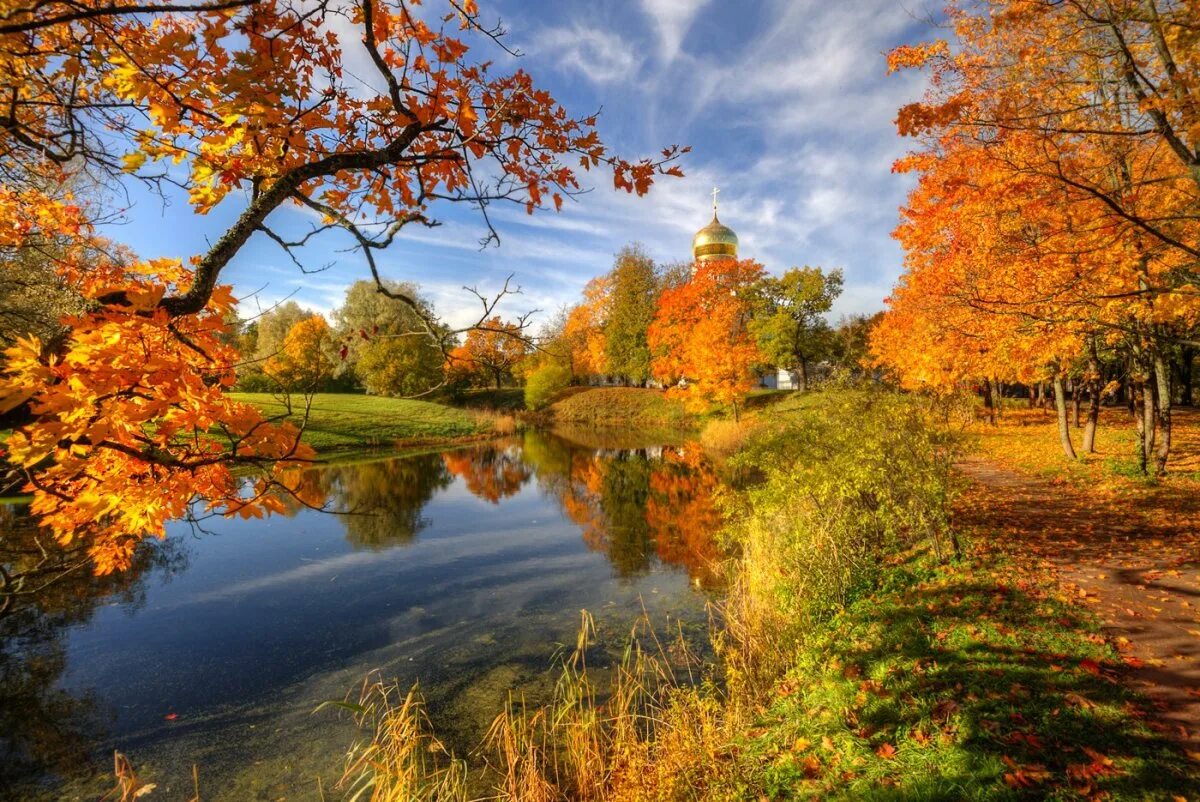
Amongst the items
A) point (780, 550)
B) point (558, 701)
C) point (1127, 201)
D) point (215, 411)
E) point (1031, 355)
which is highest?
point (1127, 201)

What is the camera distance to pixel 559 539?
15352 millimetres

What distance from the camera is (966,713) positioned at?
5.08 meters

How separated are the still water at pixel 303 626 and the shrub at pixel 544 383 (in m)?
35.7

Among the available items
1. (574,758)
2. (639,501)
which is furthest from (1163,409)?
(574,758)

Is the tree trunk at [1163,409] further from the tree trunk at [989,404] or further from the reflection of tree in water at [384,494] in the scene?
the reflection of tree in water at [384,494]

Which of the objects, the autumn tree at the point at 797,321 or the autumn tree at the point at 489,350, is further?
the autumn tree at the point at 797,321

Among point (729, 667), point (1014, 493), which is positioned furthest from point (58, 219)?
point (1014, 493)

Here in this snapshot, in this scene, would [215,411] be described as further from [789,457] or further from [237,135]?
[789,457]

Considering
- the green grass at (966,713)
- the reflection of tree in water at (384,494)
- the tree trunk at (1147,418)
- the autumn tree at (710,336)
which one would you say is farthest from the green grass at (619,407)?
the green grass at (966,713)

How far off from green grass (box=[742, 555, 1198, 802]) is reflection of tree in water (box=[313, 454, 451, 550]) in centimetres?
896

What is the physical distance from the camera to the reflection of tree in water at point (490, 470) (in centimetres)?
2197

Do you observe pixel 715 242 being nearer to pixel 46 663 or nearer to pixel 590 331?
pixel 590 331

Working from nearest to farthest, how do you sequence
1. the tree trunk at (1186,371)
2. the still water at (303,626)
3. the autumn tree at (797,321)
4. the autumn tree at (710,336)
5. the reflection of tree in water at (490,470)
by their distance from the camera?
1. the still water at (303,626)
2. the reflection of tree in water at (490,470)
3. the tree trunk at (1186,371)
4. the autumn tree at (710,336)
5. the autumn tree at (797,321)

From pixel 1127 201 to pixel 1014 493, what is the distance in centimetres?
802
